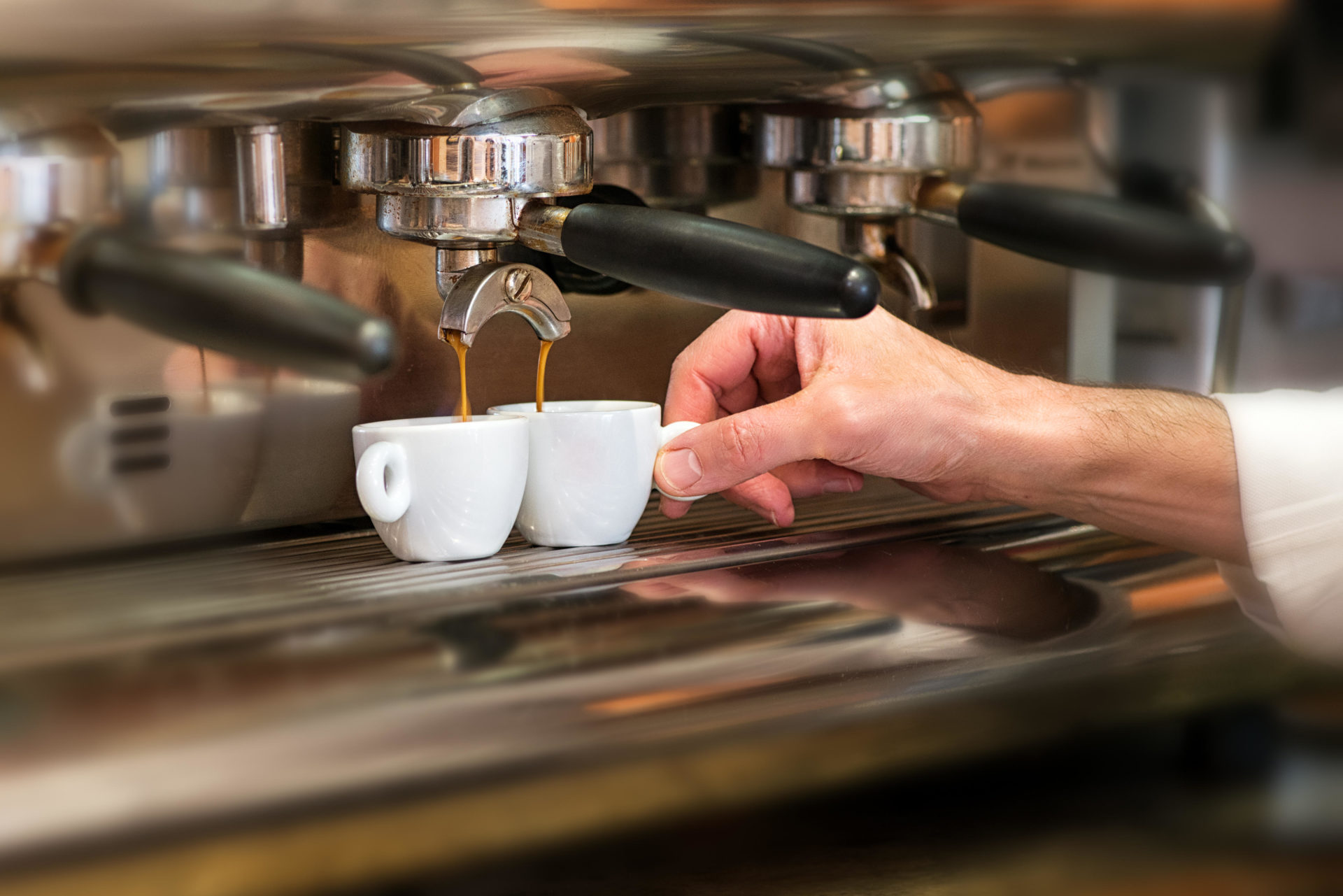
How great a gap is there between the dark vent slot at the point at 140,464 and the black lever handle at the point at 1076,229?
1.07ft

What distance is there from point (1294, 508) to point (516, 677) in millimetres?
334

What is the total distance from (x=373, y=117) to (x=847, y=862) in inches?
10.5

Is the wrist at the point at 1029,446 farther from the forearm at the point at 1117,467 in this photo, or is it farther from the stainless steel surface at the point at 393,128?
the stainless steel surface at the point at 393,128

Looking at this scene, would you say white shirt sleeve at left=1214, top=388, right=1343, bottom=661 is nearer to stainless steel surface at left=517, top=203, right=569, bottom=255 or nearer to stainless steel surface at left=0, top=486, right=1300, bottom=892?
stainless steel surface at left=0, top=486, right=1300, bottom=892

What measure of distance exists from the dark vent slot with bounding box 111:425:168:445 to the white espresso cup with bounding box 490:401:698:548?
4.5 inches

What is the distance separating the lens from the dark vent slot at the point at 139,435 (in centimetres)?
45

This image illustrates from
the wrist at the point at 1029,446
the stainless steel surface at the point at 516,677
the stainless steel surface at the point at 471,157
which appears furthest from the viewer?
the wrist at the point at 1029,446

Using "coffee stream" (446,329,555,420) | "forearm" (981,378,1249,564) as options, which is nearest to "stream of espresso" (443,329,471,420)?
"coffee stream" (446,329,555,420)

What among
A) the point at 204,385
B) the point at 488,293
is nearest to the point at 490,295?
the point at 488,293

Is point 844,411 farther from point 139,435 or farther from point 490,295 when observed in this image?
point 139,435

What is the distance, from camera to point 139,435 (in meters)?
0.45

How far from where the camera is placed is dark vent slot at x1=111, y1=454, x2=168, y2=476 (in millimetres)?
451

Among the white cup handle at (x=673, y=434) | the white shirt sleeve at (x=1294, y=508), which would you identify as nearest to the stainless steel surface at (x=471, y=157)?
the white cup handle at (x=673, y=434)

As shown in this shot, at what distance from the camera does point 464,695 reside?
341 mm
